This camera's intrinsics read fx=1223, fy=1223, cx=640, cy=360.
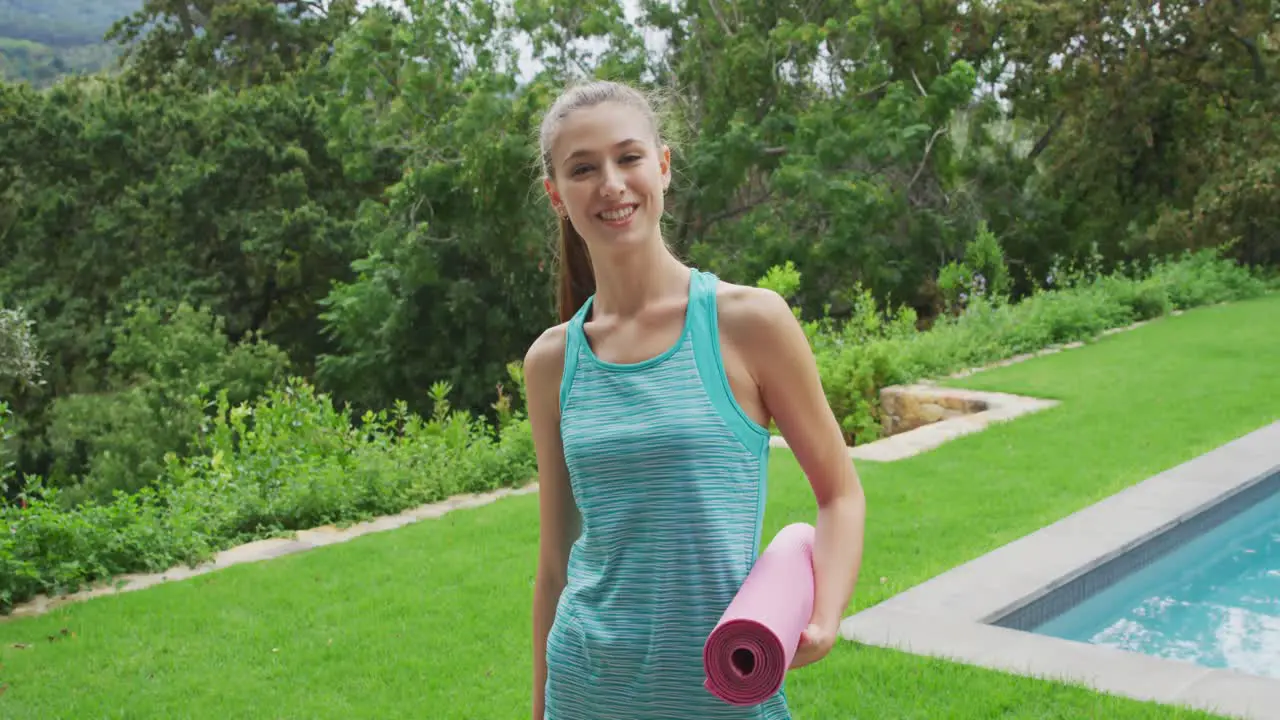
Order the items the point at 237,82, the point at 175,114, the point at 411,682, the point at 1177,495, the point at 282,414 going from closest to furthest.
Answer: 1. the point at 411,682
2. the point at 1177,495
3. the point at 282,414
4. the point at 175,114
5. the point at 237,82

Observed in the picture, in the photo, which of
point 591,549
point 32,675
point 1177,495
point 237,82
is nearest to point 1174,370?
point 1177,495

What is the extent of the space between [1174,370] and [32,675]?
8.25 metres

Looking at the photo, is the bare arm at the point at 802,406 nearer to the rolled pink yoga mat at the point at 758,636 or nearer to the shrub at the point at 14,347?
the rolled pink yoga mat at the point at 758,636

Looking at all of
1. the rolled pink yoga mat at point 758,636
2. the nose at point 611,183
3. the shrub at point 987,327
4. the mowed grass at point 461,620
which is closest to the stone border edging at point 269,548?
the mowed grass at point 461,620

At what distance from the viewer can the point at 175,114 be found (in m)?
18.0

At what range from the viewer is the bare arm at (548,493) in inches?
63.6

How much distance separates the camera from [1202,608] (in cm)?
563

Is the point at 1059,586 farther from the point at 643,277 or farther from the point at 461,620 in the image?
the point at 643,277

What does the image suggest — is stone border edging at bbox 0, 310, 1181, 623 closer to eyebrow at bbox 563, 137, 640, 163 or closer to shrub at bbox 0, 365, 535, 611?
shrub at bbox 0, 365, 535, 611

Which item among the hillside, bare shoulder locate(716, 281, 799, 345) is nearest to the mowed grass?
bare shoulder locate(716, 281, 799, 345)

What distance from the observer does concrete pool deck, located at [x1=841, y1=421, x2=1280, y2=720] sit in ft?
12.0

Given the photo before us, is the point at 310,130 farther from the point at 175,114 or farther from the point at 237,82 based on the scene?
the point at 237,82

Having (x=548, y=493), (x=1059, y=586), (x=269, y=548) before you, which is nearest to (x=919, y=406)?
(x=1059, y=586)

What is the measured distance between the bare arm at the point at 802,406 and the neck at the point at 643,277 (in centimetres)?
10
